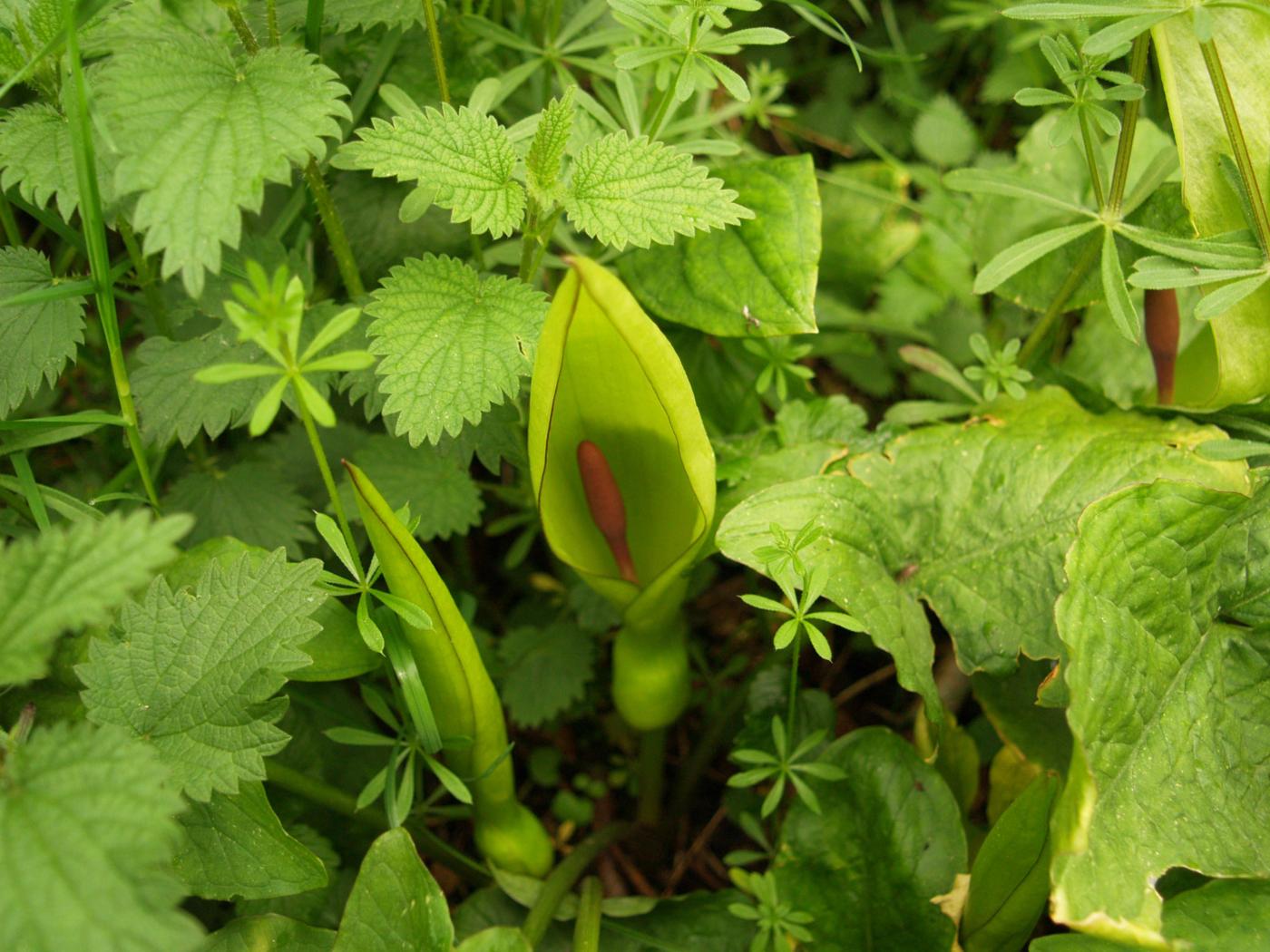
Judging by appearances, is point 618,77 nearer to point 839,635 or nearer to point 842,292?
point 842,292

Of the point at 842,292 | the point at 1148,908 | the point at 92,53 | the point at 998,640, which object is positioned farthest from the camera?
the point at 842,292

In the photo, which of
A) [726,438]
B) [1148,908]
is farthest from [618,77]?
[1148,908]

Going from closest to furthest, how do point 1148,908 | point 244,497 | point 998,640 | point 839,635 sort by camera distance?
point 1148,908 → point 998,640 → point 244,497 → point 839,635

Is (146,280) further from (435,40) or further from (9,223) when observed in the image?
(435,40)

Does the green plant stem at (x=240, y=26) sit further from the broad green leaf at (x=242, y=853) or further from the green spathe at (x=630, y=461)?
the broad green leaf at (x=242, y=853)

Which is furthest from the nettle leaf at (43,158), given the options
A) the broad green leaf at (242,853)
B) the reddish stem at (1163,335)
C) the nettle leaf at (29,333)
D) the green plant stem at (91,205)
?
the reddish stem at (1163,335)

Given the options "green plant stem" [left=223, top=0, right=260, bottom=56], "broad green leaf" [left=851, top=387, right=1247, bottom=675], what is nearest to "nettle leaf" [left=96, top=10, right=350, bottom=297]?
"green plant stem" [left=223, top=0, right=260, bottom=56]

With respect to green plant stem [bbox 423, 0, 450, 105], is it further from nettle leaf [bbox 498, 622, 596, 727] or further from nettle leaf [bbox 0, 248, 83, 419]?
nettle leaf [bbox 498, 622, 596, 727]
